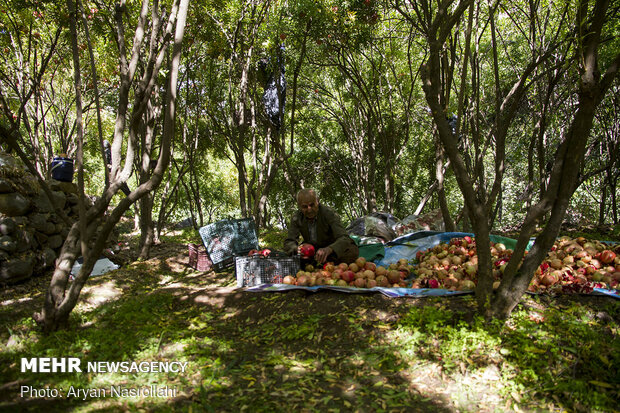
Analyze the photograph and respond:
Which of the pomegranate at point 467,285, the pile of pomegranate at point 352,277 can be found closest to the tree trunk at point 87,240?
the pile of pomegranate at point 352,277

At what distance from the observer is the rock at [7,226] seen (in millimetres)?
6918

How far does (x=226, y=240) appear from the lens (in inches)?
246

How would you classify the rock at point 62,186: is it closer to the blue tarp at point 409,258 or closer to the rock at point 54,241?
the rock at point 54,241

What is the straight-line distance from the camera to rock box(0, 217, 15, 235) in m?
6.92

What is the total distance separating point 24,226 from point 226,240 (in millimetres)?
4263

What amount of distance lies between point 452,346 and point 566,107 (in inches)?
431

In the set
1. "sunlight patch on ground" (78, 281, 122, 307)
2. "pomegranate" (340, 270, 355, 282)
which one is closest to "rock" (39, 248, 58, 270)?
"sunlight patch on ground" (78, 281, 122, 307)

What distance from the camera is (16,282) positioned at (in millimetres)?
6719

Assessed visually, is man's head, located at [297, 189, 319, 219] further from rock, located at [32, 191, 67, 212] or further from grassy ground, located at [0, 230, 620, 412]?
rock, located at [32, 191, 67, 212]

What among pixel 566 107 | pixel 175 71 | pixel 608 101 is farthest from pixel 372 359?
pixel 608 101

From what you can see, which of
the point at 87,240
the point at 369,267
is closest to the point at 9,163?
the point at 87,240

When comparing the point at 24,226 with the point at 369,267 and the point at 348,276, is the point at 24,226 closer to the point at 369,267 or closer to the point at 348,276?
the point at 348,276

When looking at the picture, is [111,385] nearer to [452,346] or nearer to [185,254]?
[452,346]

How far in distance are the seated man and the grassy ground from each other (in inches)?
47.9
